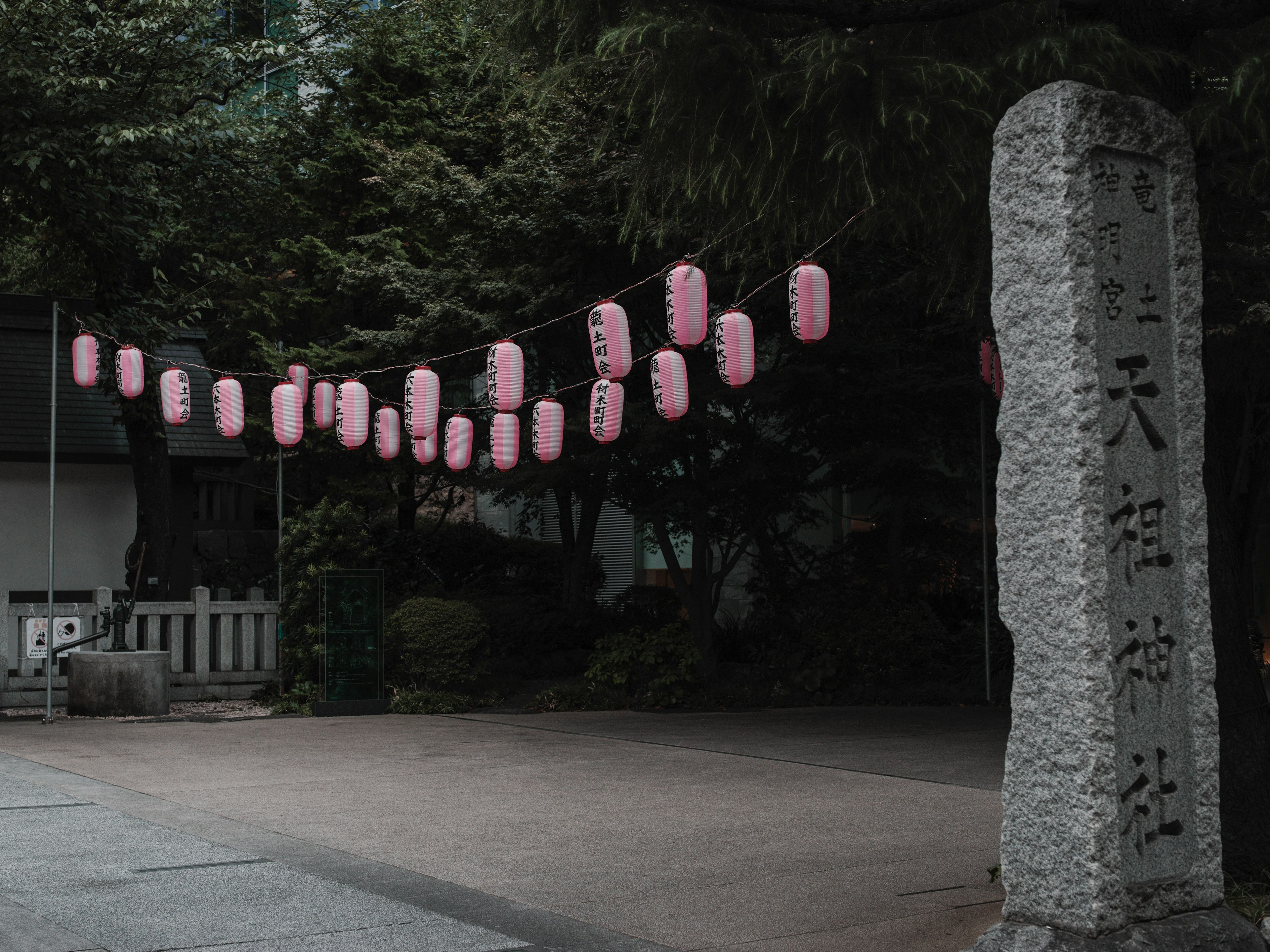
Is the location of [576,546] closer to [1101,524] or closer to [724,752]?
[724,752]

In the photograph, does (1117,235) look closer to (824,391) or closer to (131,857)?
(131,857)

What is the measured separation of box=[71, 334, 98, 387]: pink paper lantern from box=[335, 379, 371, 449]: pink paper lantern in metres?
3.04

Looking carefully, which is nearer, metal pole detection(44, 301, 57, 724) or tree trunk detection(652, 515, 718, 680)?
metal pole detection(44, 301, 57, 724)

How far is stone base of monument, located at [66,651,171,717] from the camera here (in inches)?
623

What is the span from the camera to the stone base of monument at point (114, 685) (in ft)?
51.9

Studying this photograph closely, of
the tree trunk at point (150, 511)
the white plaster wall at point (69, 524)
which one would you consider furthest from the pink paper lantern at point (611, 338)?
the white plaster wall at point (69, 524)

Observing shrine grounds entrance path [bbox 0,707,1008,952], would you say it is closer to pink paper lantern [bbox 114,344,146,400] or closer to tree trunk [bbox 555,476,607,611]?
pink paper lantern [bbox 114,344,146,400]

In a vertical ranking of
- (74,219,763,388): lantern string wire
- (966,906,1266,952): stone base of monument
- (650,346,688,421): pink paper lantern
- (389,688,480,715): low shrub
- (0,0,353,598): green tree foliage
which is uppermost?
(0,0,353,598): green tree foliage

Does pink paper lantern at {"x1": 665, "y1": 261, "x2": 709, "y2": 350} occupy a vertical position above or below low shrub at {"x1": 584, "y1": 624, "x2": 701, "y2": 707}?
above

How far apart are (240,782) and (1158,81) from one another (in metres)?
8.28

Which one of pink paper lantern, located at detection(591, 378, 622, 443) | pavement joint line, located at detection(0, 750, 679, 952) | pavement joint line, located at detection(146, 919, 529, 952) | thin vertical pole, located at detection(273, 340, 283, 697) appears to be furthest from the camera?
thin vertical pole, located at detection(273, 340, 283, 697)

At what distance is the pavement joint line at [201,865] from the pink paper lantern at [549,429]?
7919mm

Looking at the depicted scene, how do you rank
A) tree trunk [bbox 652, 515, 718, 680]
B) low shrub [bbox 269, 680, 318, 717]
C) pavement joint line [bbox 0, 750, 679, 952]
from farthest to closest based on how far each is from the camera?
tree trunk [bbox 652, 515, 718, 680] < low shrub [bbox 269, 680, 318, 717] < pavement joint line [bbox 0, 750, 679, 952]

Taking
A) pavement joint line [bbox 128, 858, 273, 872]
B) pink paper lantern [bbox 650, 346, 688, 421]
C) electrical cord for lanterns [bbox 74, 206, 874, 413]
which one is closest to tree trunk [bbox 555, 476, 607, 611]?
electrical cord for lanterns [bbox 74, 206, 874, 413]
